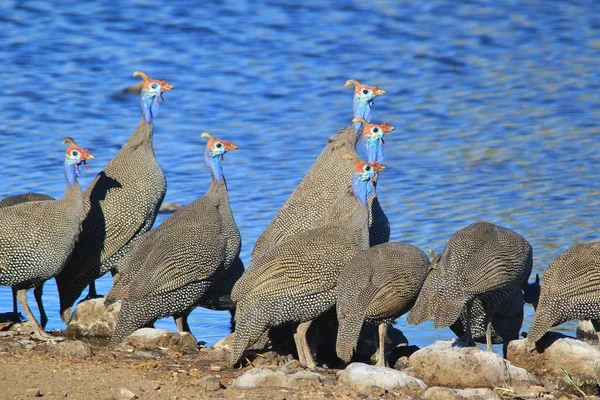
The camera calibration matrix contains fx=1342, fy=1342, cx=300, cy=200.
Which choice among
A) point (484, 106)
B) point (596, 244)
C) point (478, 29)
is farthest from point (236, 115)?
point (596, 244)

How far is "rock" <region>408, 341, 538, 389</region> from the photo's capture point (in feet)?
24.3

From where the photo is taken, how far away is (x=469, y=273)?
25.4 ft

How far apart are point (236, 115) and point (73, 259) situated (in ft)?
19.6

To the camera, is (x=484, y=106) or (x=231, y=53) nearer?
(x=484, y=106)

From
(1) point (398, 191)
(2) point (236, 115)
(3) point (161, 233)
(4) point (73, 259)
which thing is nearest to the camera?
(3) point (161, 233)

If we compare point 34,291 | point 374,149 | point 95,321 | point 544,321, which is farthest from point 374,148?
point 34,291

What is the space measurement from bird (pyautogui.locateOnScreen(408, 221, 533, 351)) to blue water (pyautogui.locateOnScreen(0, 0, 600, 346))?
1.17 meters

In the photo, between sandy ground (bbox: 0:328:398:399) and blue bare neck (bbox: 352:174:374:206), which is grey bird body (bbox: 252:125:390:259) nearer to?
blue bare neck (bbox: 352:174:374:206)

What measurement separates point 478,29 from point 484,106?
3508 mm

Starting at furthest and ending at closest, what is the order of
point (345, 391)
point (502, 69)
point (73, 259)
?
point (502, 69) < point (73, 259) < point (345, 391)

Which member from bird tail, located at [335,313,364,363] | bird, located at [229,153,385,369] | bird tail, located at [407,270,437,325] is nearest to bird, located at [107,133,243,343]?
bird, located at [229,153,385,369]

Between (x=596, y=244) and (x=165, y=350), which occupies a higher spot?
(x=596, y=244)

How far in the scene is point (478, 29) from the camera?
18.5 metres

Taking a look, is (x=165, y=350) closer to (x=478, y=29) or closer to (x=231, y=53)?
(x=231, y=53)
